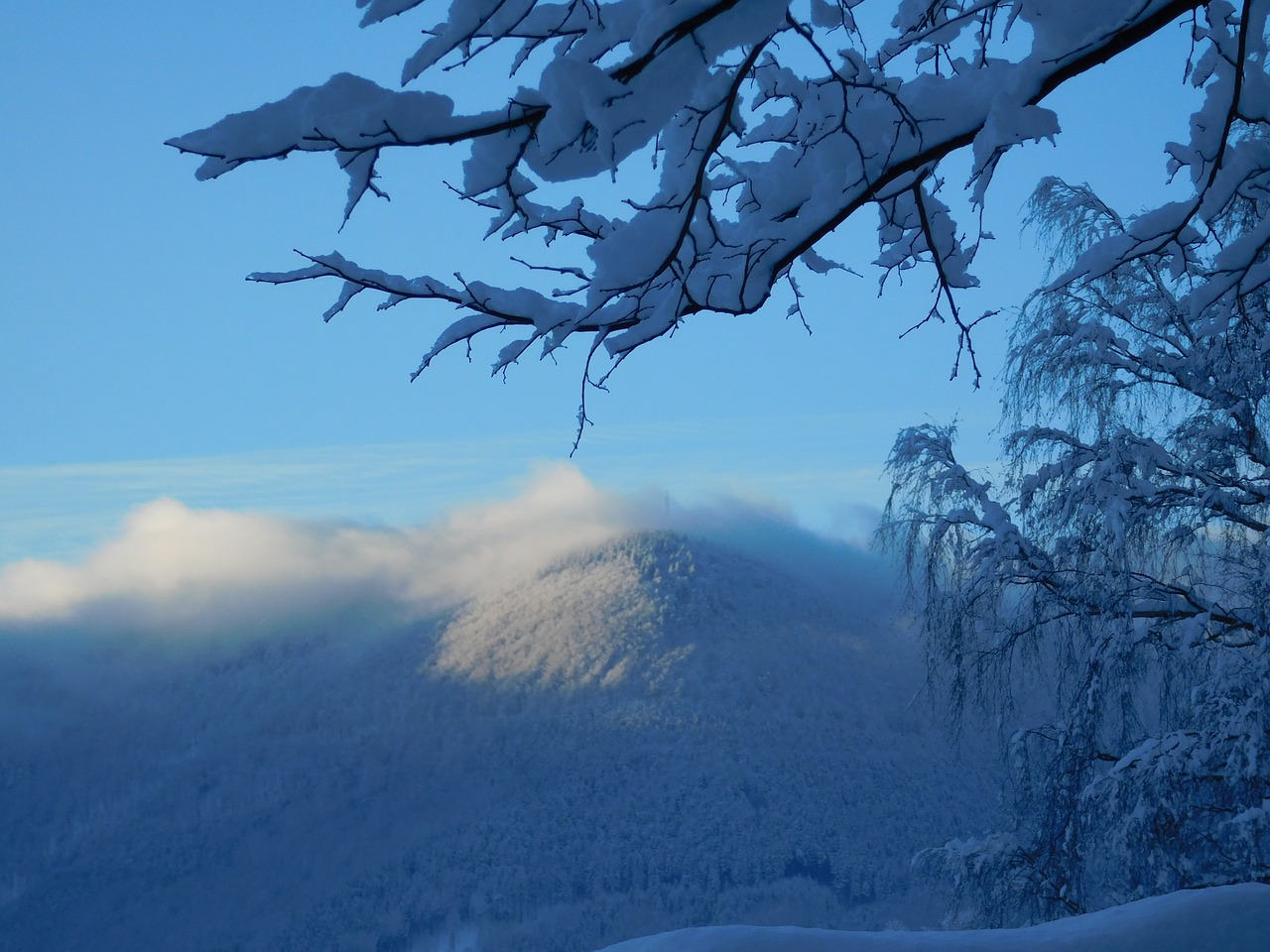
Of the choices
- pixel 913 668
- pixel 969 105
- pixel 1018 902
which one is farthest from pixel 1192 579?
pixel 913 668

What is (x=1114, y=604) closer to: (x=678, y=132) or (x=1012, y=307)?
(x=1012, y=307)

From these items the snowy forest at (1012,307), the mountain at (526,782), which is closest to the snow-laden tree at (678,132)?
the snowy forest at (1012,307)

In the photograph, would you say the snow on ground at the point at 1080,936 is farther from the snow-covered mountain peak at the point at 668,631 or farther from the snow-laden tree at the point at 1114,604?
the snow-covered mountain peak at the point at 668,631

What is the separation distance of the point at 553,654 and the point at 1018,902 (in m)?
37.9

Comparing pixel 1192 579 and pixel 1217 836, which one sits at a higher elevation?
pixel 1192 579

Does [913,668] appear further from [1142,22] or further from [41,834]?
[41,834]

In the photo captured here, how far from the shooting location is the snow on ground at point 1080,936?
1.89 meters

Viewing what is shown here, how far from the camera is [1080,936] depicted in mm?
1956

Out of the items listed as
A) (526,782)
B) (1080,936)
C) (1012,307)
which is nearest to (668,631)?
(526,782)

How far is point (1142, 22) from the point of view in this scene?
1.82 m

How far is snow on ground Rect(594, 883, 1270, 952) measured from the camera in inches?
74.5

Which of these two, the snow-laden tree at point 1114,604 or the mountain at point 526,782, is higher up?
the snow-laden tree at point 1114,604

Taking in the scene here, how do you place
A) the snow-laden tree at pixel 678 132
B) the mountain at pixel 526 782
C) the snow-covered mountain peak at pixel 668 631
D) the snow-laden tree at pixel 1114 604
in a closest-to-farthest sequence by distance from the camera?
the snow-laden tree at pixel 678 132, the snow-laden tree at pixel 1114 604, the mountain at pixel 526 782, the snow-covered mountain peak at pixel 668 631

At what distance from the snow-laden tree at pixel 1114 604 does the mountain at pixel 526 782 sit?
762 inches
